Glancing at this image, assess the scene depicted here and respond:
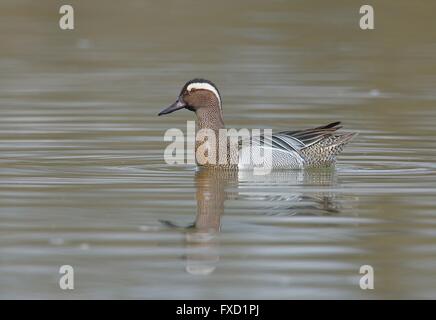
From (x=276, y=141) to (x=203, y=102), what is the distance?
2.90 feet

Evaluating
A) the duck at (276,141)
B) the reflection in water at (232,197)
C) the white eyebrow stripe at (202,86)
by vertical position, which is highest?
the white eyebrow stripe at (202,86)

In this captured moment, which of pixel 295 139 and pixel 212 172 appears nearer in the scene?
pixel 212 172

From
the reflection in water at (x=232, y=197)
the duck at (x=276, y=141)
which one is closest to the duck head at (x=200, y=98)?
the duck at (x=276, y=141)

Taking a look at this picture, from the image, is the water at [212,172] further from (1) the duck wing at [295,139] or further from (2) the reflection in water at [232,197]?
(1) the duck wing at [295,139]

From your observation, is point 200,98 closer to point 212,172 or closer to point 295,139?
point 212,172

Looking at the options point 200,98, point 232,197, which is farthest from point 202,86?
point 232,197

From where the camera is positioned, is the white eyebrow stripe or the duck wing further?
the white eyebrow stripe

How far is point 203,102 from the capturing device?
13.0 metres

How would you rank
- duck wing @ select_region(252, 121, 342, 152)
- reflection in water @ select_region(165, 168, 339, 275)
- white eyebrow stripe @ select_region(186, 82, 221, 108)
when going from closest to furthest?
reflection in water @ select_region(165, 168, 339, 275) → duck wing @ select_region(252, 121, 342, 152) → white eyebrow stripe @ select_region(186, 82, 221, 108)

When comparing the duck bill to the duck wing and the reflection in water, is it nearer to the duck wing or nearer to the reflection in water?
the reflection in water

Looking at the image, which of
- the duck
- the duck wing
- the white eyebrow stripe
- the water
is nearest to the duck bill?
the duck

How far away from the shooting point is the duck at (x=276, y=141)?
12.5 m

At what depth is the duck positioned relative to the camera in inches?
493

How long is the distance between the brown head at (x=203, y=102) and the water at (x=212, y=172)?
58cm
